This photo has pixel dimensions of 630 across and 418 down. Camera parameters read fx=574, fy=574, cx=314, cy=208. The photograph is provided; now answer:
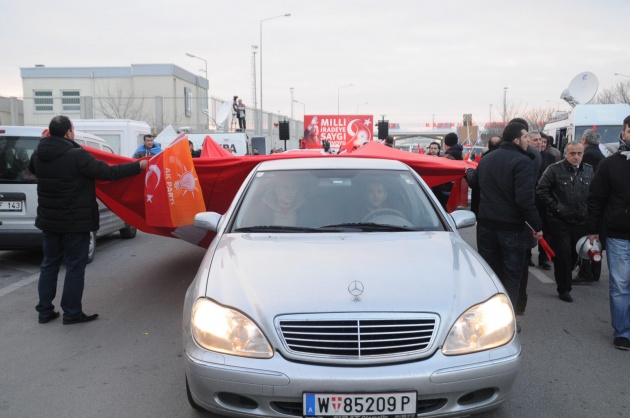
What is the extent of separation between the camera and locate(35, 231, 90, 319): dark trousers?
17.9 feet

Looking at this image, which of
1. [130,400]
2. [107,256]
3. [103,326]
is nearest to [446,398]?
[130,400]

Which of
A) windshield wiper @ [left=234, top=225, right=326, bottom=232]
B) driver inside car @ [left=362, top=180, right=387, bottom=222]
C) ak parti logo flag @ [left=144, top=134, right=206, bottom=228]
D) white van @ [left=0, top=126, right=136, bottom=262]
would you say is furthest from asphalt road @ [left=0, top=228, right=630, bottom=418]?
driver inside car @ [left=362, top=180, right=387, bottom=222]

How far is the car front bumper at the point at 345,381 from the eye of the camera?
2.69 meters

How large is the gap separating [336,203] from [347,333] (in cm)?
155

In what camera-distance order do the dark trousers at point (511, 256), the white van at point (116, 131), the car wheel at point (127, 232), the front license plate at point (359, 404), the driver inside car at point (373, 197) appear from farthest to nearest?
the white van at point (116, 131), the car wheel at point (127, 232), the dark trousers at point (511, 256), the driver inside car at point (373, 197), the front license plate at point (359, 404)

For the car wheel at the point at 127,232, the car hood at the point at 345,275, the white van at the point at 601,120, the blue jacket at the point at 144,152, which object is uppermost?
the white van at the point at 601,120

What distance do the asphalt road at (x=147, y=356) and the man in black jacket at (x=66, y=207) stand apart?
331mm

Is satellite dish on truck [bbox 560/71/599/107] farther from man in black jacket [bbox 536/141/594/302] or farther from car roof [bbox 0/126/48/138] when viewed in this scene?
car roof [bbox 0/126/48/138]

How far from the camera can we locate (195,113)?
37594 millimetres

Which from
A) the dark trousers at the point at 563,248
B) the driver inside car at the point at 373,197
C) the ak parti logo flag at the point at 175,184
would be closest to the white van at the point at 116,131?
the ak parti logo flag at the point at 175,184

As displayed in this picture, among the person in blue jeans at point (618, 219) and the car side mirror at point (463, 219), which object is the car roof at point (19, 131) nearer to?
the car side mirror at point (463, 219)

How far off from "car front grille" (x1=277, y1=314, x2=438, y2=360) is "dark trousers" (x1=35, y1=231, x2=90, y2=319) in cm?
336

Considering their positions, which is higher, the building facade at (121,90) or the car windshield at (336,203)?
the building facade at (121,90)

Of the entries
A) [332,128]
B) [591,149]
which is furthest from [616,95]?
[591,149]
